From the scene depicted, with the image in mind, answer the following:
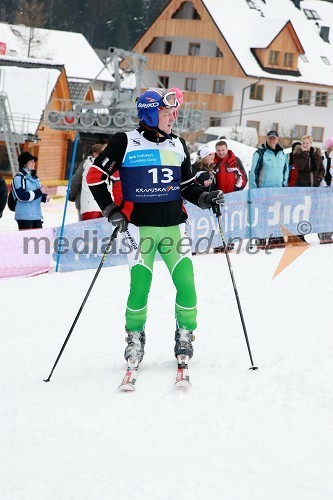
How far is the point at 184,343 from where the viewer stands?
595 cm

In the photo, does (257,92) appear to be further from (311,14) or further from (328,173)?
(328,173)

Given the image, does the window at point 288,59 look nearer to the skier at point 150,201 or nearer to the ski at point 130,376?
the skier at point 150,201

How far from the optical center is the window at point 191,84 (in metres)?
60.0

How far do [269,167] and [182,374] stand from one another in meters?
7.47

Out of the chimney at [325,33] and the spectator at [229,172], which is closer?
the spectator at [229,172]

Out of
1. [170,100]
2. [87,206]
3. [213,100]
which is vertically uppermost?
[170,100]

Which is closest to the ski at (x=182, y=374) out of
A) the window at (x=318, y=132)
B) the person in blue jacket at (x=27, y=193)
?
the person in blue jacket at (x=27, y=193)

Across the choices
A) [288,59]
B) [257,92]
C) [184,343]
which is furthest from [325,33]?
[184,343]

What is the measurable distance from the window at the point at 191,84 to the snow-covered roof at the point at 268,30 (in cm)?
456

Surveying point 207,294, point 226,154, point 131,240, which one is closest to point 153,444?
point 131,240

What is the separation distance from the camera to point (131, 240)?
19.8ft

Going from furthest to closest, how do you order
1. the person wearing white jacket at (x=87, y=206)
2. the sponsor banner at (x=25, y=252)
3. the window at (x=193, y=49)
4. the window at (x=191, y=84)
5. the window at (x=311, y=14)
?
the window at (x=311, y=14) → the window at (x=191, y=84) → the window at (x=193, y=49) → the person wearing white jacket at (x=87, y=206) → the sponsor banner at (x=25, y=252)

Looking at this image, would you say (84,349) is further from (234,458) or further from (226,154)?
(226,154)

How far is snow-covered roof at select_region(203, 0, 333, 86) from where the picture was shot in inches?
2248
